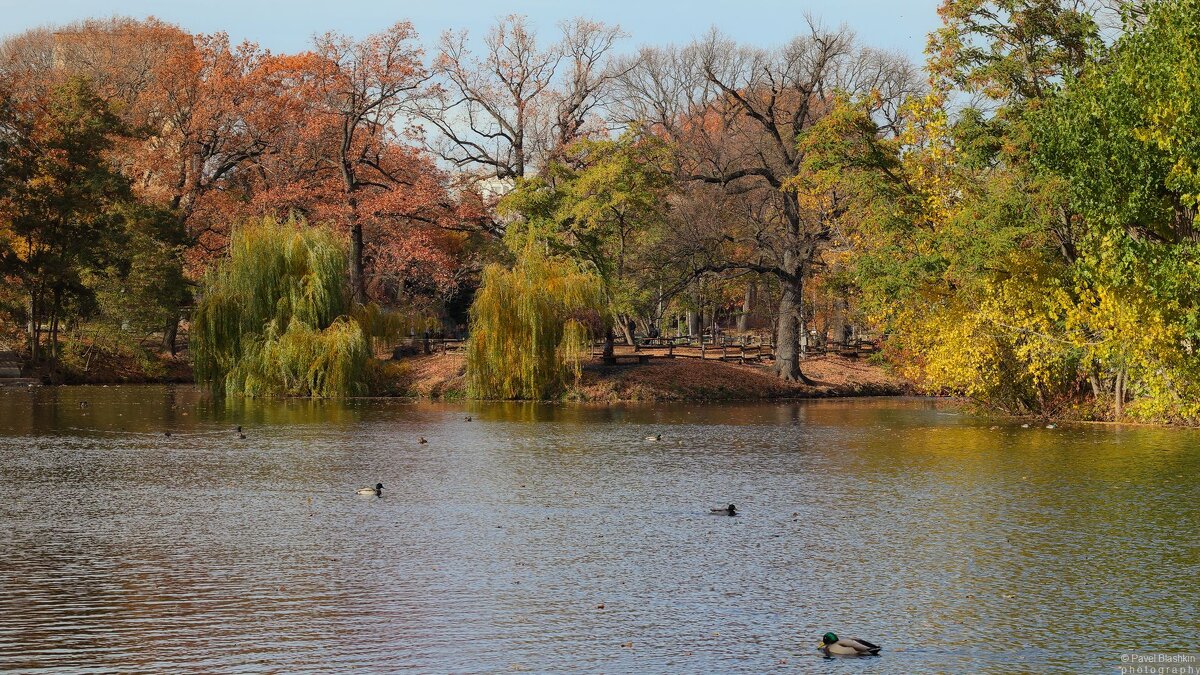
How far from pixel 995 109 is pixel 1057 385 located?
8.31 m

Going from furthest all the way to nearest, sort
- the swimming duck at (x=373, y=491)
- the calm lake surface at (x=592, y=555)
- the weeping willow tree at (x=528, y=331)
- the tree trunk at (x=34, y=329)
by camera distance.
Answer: the tree trunk at (x=34, y=329) < the weeping willow tree at (x=528, y=331) < the swimming duck at (x=373, y=491) < the calm lake surface at (x=592, y=555)

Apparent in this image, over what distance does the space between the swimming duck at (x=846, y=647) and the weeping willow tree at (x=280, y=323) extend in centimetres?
3662

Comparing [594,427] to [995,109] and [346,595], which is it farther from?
[346,595]

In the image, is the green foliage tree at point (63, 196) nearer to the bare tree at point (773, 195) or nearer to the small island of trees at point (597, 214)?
the small island of trees at point (597, 214)

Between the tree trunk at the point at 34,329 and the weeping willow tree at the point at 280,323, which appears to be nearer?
the weeping willow tree at the point at 280,323

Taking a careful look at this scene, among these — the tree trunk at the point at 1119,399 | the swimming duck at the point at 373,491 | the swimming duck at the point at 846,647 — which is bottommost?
the swimming duck at the point at 846,647

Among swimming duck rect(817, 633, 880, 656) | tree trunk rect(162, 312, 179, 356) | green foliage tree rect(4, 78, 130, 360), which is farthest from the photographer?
tree trunk rect(162, 312, 179, 356)

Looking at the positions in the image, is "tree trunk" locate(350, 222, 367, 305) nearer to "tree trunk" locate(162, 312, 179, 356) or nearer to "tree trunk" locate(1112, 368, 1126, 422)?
"tree trunk" locate(162, 312, 179, 356)

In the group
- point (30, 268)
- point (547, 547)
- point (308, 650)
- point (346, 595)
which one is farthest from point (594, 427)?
point (30, 268)

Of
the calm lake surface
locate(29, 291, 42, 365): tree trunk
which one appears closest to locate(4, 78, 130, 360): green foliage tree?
locate(29, 291, 42, 365): tree trunk

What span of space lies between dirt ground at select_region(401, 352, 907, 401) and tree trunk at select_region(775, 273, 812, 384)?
1.95 ft

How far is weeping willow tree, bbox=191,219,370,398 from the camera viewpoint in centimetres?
4534

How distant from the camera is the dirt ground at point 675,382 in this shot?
4838cm

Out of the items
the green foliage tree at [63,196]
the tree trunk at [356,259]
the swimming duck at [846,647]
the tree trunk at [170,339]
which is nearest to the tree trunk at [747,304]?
the tree trunk at [356,259]
